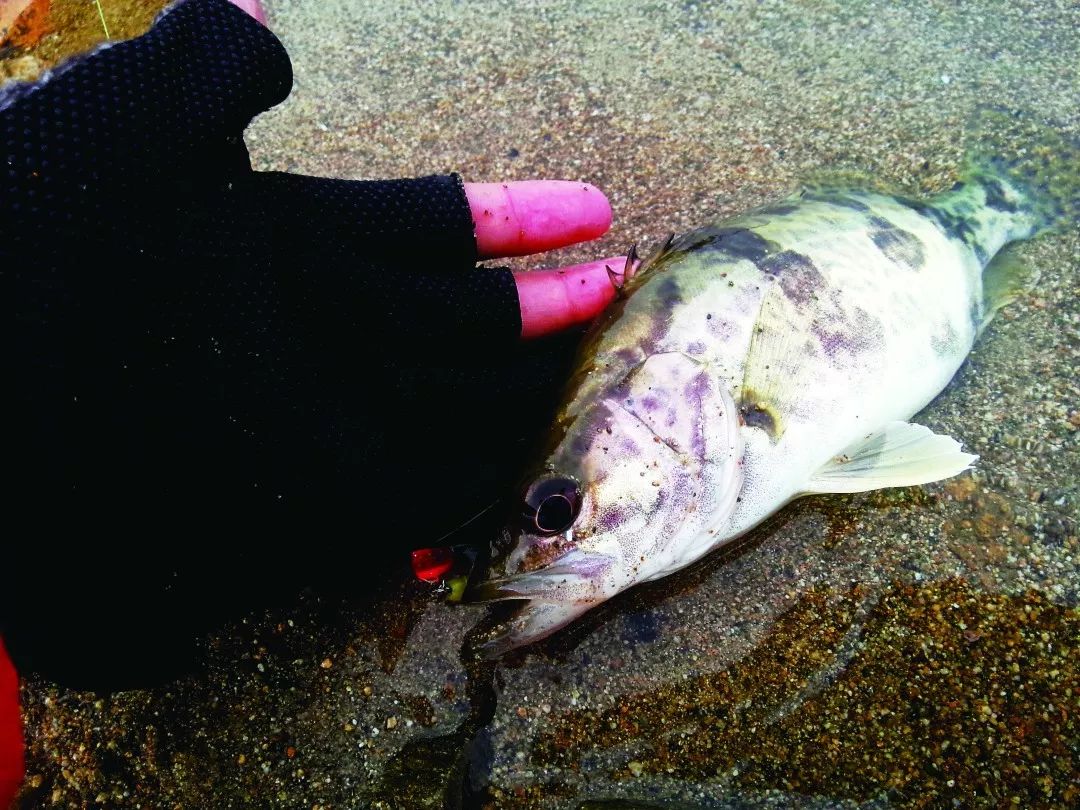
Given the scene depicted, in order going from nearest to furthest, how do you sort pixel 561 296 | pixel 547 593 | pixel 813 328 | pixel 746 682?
pixel 547 593
pixel 746 682
pixel 813 328
pixel 561 296

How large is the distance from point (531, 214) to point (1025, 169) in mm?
2348

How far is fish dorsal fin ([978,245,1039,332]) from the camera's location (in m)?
3.23

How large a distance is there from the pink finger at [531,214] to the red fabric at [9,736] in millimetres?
2139

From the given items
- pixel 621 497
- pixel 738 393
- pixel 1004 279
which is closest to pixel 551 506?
pixel 621 497

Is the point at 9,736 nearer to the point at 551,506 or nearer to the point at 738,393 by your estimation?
the point at 551,506

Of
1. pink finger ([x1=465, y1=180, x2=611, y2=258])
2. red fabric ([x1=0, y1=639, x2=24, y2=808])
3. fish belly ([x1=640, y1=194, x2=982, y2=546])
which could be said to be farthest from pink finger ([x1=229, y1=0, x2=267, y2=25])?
red fabric ([x1=0, y1=639, x2=24, y2=808])

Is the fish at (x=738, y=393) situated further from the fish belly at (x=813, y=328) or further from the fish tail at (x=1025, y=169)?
the fish tail at (x=1025, y=169)

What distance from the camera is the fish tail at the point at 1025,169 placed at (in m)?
3.48

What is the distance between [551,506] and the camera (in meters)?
2.45

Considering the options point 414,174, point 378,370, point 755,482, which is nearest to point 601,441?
point 755,482

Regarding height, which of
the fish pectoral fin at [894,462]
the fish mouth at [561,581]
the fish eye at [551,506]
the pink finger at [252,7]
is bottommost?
the fish pectoral fin at [894,462]

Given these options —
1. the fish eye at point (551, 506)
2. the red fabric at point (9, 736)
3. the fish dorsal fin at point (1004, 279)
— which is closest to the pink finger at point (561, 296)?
the fish eye at point (551, 506)

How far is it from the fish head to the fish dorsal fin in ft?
4.60

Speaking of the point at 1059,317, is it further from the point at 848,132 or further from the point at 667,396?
the point at 667,396
